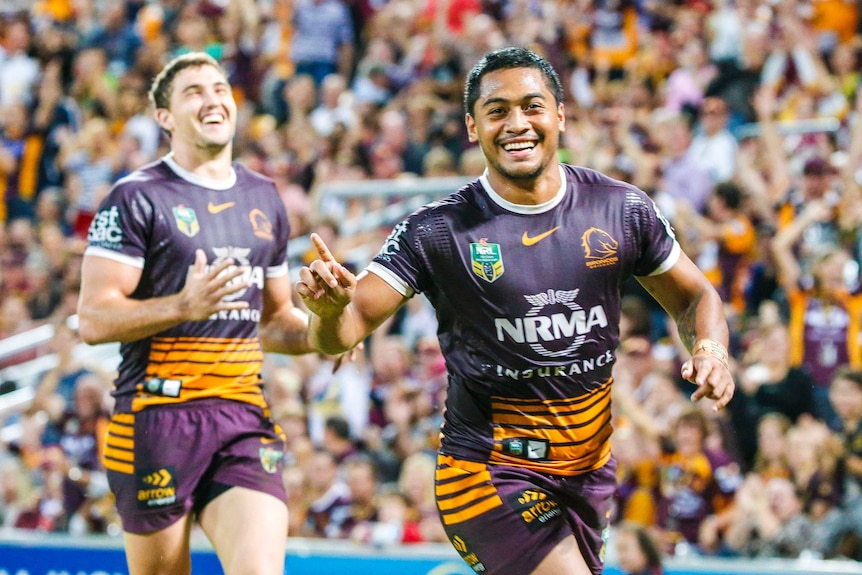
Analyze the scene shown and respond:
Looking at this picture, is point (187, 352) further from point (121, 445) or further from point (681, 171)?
point (681, 171)

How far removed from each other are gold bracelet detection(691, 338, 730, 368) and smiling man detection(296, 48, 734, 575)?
0.05 ft

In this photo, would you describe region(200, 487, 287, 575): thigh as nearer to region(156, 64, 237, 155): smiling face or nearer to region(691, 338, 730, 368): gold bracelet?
region(156, 64, 237, 155): smiling face

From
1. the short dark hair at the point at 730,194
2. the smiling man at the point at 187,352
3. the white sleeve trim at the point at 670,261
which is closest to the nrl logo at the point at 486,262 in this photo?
the white sleeve trim at the point at 670,261

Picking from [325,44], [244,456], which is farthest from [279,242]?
[325,44]

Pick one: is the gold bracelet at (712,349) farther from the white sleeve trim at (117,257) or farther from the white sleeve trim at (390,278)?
the white sleeve trim at (117,257)

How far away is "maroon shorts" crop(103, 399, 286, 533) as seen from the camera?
5566 millimetres

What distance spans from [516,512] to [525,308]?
30.0 inches

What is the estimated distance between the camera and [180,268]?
226 inches

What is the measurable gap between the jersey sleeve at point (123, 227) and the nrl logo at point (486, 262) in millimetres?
1662

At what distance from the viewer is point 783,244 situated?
9742 millimetres

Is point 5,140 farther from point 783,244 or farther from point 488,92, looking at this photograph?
point 488,92

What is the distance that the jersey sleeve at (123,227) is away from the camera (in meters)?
5.60

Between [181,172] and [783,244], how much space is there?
212 inches

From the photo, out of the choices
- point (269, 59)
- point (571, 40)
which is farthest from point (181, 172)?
point (269, 59)
